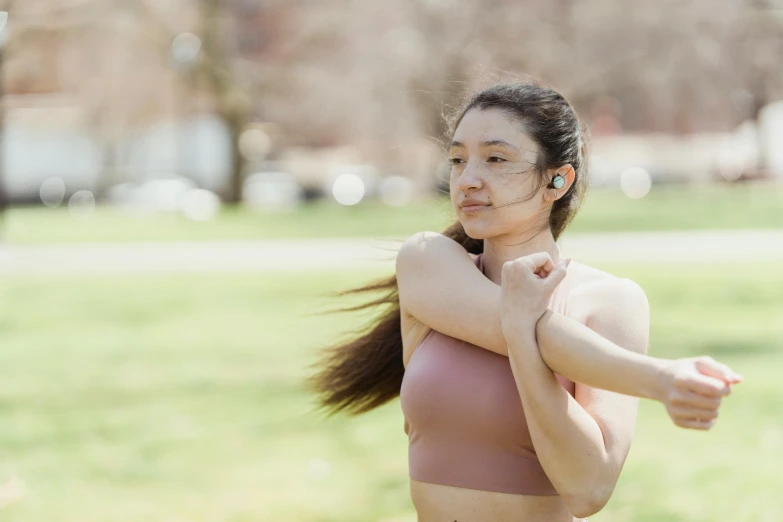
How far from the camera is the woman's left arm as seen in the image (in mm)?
2289

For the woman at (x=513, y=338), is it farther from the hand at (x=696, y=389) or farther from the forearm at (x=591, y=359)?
the hand at (x=696, y=389)

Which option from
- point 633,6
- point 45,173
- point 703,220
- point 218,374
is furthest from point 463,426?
point 45,173

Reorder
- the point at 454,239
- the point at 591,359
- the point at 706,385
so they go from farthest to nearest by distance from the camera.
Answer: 1. the point at 454,239
2. the point at 591,359
3. the point at 706,385

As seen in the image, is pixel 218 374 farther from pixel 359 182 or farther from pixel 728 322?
pixel 359 182

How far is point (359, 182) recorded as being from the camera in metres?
45.0

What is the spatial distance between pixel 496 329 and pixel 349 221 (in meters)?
23.5

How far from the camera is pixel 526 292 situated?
90.0 inches

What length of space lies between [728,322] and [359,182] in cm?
3504

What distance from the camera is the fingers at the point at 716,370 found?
6.59ft

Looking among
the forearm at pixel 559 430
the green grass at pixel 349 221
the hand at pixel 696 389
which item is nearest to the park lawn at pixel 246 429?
the forearm at pixel 559 430

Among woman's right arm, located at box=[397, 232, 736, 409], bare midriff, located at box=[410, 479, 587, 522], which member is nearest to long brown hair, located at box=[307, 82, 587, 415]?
woman's right arm, located at box=[397, 232, 736, 409]

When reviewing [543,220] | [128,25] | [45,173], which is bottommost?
[45,173]

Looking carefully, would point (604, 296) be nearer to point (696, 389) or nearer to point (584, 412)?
point (584, 412)

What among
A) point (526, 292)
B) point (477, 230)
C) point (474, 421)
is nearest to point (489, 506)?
point (474, 421)
